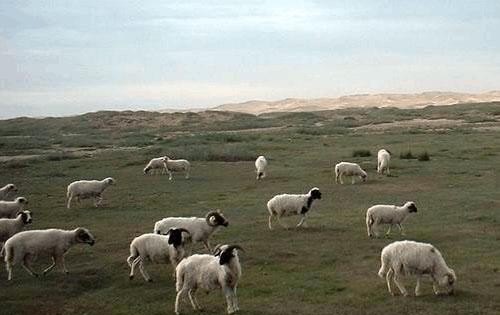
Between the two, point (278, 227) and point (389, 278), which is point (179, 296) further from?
point (278, 227)

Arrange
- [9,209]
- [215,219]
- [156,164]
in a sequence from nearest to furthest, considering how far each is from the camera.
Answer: [215,219] → [9,209] → [156,164]

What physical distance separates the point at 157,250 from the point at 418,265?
578 centimetres

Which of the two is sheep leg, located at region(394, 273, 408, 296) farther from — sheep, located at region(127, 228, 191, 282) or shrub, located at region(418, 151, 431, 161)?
shrub, located at region(418, 151, 431, 161)

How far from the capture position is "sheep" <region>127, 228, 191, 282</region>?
14.8 metres

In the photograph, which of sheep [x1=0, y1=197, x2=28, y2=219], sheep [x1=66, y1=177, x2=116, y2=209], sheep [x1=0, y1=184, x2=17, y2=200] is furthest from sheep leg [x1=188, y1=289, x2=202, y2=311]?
sheep [x1=0, y1=184, x2=17, y2=200]

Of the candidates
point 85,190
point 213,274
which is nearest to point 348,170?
point 85,190

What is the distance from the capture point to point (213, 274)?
41.1 ft

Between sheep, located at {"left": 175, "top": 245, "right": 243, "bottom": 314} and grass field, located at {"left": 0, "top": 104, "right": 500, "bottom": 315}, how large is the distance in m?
0.43

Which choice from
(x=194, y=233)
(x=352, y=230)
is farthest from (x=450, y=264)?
(x=194, y=233)

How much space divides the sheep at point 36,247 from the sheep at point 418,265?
7939 millimetres

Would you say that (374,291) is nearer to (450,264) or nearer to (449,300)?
(449,300)

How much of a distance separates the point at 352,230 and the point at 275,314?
7646 mm

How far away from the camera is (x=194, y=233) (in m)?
17.0

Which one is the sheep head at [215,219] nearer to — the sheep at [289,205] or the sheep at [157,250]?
the sheep at [157,250]
